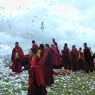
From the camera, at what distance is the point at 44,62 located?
21109mm

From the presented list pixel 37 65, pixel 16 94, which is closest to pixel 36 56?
pixel 37 65

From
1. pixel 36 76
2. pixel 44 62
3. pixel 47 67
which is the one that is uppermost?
pixel 44 62

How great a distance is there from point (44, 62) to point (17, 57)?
7786 millimetres

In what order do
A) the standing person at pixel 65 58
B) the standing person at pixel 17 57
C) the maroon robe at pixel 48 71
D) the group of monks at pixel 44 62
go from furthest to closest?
the standing person at pixel 65 58
the standing person at pixel 17 57
the maroon robe at pixel 48 71
the group of monks at pixel 44 62

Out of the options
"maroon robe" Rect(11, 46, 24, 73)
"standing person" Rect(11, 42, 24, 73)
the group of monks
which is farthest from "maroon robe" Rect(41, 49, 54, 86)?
"standing person" Rect(11, 42, 24, 73)

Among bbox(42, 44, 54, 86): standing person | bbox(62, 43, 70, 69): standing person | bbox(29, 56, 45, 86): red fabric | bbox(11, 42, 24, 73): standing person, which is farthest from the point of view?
bbox(62, 43, 70, 69): standing person

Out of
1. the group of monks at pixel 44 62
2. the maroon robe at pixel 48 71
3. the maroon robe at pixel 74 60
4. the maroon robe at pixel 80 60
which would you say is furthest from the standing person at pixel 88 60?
the maroon robe at pixel 48 71

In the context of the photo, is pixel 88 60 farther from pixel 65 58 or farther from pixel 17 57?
pixel 17 57

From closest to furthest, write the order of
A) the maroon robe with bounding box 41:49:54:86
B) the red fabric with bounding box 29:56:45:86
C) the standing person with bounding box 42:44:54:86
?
the red fabric with bounding box 29:56:45:86 < the standing person with bounding box 42:44:54:86 < the maroon robe with bounding box 41:49:54:86

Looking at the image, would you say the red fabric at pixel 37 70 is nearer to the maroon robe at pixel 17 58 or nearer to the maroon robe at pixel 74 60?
the maroon robe at pixel 17 58

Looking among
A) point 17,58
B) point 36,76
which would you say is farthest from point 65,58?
point 36,76

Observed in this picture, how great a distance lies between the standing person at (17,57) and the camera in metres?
28.5

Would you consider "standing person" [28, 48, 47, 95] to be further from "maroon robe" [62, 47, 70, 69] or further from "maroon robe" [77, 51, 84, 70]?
"maroon robe" [77, 51, 84, 70]

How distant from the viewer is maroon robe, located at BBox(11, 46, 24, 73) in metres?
28.5
